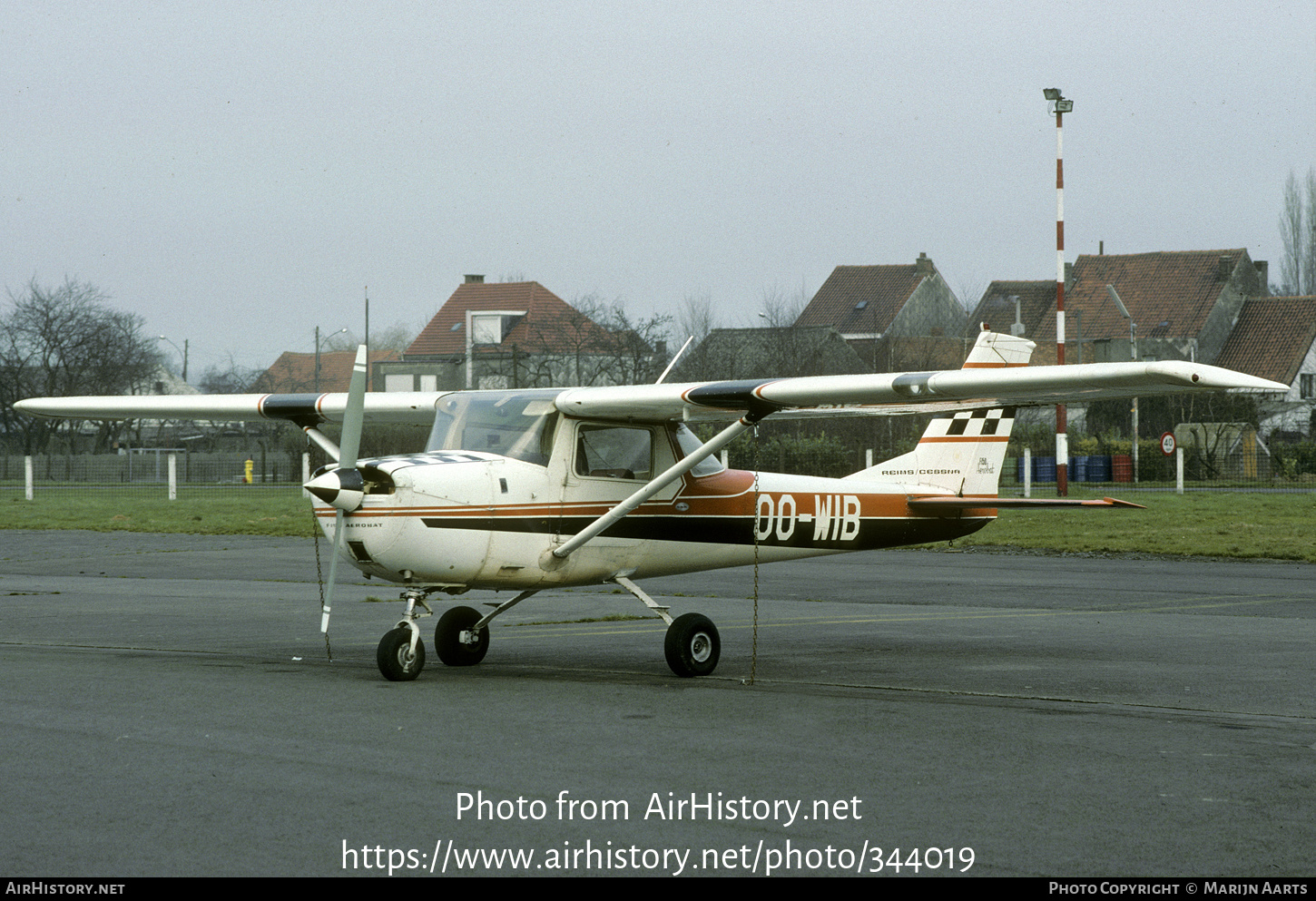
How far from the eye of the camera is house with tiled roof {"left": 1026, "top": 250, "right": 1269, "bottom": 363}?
61.1 meters

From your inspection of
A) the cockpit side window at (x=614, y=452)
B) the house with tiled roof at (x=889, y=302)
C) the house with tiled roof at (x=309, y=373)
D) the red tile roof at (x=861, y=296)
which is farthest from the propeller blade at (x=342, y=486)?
the house with tiled roof at (x=309, y=373)

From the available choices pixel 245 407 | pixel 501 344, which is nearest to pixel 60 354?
pixel 501 344

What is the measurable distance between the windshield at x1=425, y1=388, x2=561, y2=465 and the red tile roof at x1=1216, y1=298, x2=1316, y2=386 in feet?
184

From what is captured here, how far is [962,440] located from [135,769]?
27.1 feet

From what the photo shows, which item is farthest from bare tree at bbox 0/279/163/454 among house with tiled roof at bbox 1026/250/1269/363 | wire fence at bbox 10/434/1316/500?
house with tiled roof at bbox 1026/250/1269/363

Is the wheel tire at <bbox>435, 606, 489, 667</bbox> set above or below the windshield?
below

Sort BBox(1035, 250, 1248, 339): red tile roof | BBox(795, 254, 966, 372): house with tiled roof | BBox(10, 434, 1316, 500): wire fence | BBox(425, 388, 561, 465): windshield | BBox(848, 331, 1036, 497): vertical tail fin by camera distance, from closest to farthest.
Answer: BBox(425, 388, 561, 465): windshield, BBox(848, 331, 1036, 497): vertical tail fin, BBox(10, 434, 1316, 500): wire fence, BBox(1035, 250, 1248, 339): red tile roof, BBox(795, 254, 966, 372): house with tiled roof

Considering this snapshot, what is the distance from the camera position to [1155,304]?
6388cm

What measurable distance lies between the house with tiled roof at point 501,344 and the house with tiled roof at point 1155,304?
65.8 ft

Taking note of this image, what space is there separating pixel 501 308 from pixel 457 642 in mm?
58315

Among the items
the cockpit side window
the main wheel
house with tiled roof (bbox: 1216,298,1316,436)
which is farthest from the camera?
house with tiled roof (bbox: 1216,298,1316,436)

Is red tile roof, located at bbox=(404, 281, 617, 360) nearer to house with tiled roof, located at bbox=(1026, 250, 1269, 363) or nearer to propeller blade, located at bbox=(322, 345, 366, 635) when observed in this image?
house with tiled roof, located at bbox=(1026, 250, 1269, 363)

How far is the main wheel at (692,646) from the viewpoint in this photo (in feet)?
31.7

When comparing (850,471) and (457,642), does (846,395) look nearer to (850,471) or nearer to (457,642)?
(457,642)
